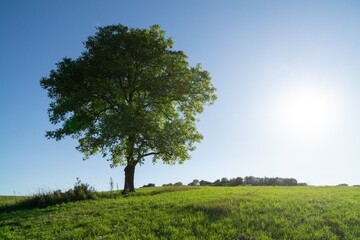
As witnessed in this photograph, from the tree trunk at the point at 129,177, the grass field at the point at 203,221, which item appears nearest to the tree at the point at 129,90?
the tree trunk at the point at 129,177

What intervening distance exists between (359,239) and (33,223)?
16.5 m

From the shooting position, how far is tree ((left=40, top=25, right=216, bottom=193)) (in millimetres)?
31562

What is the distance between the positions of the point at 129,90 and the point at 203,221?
71.3 ft

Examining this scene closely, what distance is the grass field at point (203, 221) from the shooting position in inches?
531

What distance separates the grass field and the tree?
11960 millimetres

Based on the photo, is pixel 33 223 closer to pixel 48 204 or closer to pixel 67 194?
pixel 48 204

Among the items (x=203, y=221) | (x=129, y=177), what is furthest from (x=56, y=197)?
(x=203, y=221)

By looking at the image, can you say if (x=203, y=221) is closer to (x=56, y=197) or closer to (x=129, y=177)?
(x=56, y=197)

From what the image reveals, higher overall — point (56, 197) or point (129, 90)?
point (129, 90)

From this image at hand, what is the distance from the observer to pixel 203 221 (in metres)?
15.3

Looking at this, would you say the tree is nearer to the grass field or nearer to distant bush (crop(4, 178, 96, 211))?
distant bush (crop(4, 178, 96, 211))

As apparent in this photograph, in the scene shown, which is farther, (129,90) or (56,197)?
(129,90)

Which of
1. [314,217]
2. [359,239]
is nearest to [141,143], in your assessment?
[314,217]

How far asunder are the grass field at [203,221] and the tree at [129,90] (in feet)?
39.2
